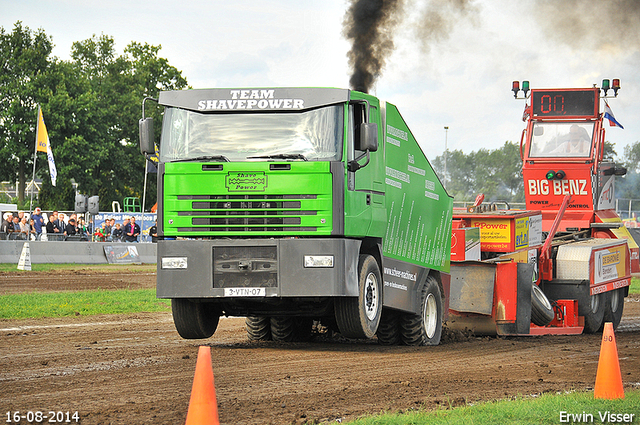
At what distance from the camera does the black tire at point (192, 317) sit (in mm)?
10476

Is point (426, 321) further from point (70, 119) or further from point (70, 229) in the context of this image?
point (70, 119)

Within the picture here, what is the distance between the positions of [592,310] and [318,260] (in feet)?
23.9

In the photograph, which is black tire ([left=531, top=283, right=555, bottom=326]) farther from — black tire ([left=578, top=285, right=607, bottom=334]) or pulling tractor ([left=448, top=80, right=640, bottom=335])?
black tire ([left=578, top=285, right=607, bottom=334])

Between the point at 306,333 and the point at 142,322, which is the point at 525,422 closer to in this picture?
the point at 306,333

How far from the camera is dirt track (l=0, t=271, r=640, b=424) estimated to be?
6672 millimetres

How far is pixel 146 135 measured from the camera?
33.1 feet

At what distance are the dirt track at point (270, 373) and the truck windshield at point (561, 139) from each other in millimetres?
4647

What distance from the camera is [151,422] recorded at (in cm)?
606

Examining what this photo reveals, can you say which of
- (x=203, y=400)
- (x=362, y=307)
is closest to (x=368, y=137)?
(x=362, y=307)

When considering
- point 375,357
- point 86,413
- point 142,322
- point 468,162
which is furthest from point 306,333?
point 468,162

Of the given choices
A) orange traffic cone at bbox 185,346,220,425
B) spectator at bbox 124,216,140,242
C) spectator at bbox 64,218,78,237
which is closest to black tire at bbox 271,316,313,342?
orange traffic cone at bbox 185,346,220,425

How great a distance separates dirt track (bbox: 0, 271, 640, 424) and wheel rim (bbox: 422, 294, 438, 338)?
65 centimetres

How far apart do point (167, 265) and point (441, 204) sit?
4839 millimetres

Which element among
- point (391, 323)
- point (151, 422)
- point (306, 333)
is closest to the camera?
point (151, 422)
